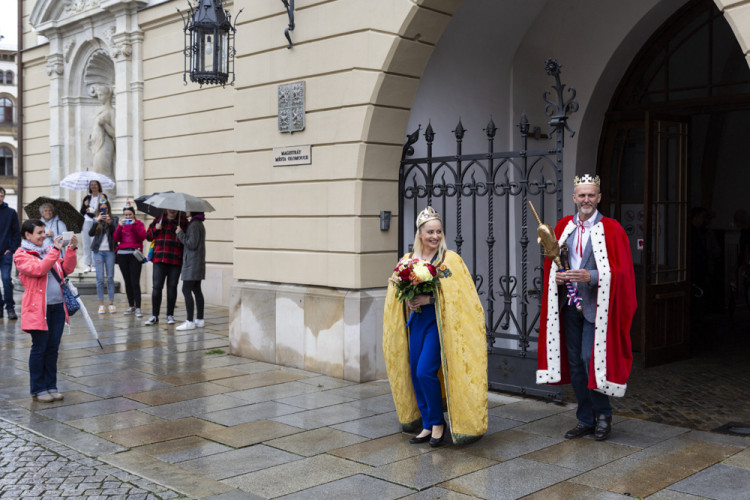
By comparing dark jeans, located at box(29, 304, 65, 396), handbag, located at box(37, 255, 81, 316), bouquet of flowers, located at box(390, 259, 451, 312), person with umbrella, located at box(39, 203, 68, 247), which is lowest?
dark jeans, located at box(29, 304, 65, 396)

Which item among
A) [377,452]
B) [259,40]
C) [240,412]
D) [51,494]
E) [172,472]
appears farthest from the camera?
[259,40]

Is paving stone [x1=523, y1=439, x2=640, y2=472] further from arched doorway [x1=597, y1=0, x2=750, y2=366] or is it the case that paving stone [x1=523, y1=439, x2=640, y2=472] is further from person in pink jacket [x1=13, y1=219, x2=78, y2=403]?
person in pink jacket [x1=13, y1=219, x2=78, y2=403]

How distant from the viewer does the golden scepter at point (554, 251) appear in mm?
5652

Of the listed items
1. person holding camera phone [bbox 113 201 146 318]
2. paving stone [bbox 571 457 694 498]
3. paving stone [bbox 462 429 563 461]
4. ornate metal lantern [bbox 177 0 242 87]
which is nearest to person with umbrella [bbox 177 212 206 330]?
person holding camera phone [bbox 113 201 146 318]

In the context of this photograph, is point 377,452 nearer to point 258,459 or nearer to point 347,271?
point 258,459

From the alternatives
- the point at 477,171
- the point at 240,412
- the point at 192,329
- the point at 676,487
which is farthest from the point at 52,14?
the point at 676,487

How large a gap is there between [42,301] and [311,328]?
2629mm

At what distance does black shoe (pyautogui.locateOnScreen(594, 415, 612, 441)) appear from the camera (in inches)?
232

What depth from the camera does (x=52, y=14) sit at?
674 inches

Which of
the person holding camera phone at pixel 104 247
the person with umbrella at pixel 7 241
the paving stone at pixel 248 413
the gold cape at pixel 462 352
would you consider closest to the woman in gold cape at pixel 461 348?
the gold cape at pixel 462 352

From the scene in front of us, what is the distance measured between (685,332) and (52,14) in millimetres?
13962

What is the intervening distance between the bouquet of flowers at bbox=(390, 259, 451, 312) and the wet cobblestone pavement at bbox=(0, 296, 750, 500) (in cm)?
108

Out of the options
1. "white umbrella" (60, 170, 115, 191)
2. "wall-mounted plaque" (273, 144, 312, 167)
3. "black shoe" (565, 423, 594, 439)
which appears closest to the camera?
"black shoe" (565, 423, 594, 439)

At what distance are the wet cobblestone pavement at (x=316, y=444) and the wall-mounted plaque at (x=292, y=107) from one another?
8.24ft
